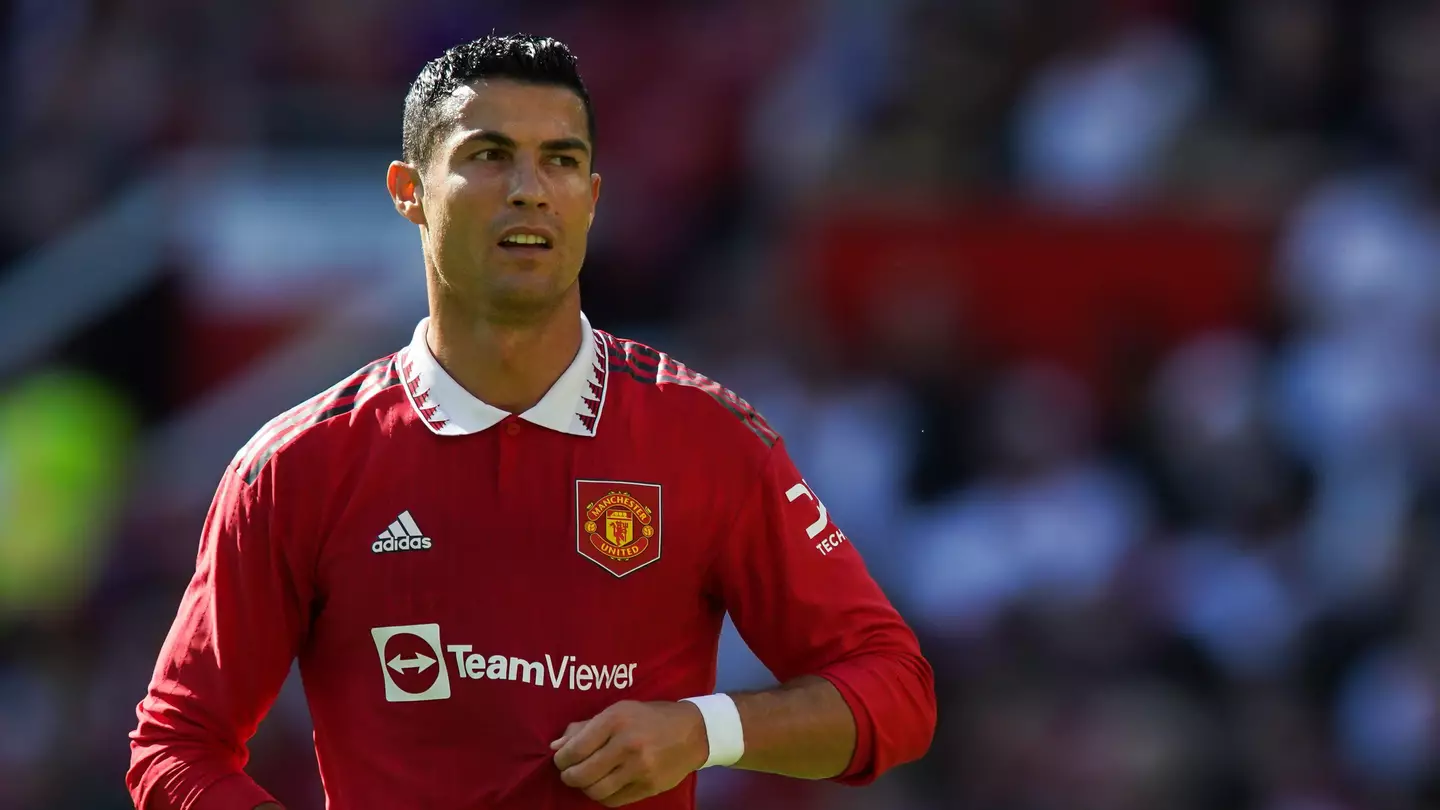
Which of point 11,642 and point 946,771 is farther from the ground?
point 11,642

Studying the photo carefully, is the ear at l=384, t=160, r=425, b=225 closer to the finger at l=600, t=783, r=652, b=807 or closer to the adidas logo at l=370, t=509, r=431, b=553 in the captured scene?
the adidas logo at l=370, t=509, r=431, b=553

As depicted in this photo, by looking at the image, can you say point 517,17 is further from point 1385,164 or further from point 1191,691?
point 1191,691

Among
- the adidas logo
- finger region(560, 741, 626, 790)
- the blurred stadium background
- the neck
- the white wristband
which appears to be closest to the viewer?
finger region(560, 741, 626, 790)

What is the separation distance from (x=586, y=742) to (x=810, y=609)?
0.57 m

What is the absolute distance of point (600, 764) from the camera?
343cm

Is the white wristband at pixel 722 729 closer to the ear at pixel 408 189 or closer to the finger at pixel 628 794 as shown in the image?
the finger at pixel 628 794

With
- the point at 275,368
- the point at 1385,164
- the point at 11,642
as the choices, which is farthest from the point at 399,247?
the point at 1385,164

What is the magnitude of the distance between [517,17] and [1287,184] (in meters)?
4.72

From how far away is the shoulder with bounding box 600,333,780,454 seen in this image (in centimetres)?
387

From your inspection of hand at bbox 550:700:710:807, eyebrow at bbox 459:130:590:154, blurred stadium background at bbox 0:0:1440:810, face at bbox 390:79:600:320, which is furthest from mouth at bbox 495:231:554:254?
blurred stadium background at bbox 0:0:1440:810

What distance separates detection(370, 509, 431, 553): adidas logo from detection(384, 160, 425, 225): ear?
0.59 m

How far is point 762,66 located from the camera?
38.0 ft

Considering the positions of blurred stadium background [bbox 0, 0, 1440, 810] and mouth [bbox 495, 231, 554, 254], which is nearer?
mouth [bbox 495, 231, 554, 254]

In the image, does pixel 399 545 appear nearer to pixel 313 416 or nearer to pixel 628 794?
pixel 313 416
